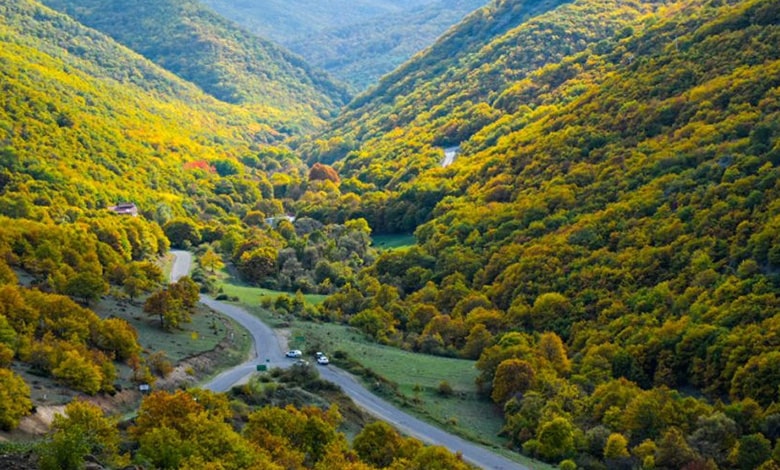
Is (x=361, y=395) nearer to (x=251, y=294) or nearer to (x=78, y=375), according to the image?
(x=78, y=375)

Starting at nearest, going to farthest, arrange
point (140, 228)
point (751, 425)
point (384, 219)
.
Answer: point (751, 425)
point (140, 228)
point (384, 219)

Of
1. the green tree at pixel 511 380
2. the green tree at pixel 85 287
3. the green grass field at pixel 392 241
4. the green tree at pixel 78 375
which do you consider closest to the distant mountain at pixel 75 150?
the green grass field at pixel 392 241

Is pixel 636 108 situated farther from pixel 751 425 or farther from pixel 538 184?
pixel 751 425

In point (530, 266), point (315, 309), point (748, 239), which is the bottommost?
point (315, 309)

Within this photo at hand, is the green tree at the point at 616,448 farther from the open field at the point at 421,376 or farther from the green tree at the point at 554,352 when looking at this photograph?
the green tree at the point at 554,352

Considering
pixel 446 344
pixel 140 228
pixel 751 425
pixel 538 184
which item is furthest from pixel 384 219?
pixel 751 425

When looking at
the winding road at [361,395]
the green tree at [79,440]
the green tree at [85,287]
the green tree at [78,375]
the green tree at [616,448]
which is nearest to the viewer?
the green tree at [79,440]

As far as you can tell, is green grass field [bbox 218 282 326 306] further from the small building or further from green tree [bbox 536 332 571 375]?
green tree [bbox 536 332 571 375]
